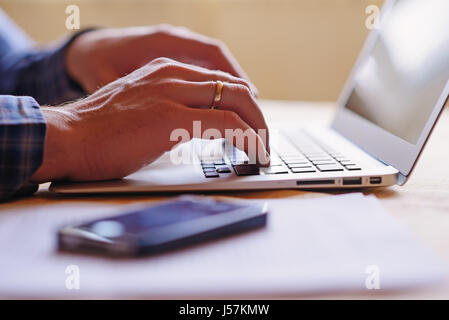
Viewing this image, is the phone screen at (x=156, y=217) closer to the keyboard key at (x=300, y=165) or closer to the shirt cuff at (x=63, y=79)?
the keyboard key at (x=300, y=165)

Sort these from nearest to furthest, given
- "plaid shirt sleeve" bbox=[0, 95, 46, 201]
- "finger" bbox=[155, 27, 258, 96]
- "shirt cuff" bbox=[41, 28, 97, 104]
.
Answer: "plaid shirt sleeve" bbox=[0, 95, 46, 201] → "finger" bbox=[155, 27, 258, 96] → "shirt cuff" bbox=[41, 28, 97, 104]

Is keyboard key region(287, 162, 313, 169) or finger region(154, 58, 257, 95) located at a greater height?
finger region(154, 58, 257, 95)

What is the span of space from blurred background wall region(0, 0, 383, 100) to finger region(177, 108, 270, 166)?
4.62ft

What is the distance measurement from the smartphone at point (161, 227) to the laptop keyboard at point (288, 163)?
0.16 meters

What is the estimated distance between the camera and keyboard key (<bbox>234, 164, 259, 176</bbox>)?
1.85 ft

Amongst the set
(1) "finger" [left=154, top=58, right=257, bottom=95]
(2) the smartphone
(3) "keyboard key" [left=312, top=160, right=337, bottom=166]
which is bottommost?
(3) "keyboard key" [left=312, top=160, right=337, bottom=166]

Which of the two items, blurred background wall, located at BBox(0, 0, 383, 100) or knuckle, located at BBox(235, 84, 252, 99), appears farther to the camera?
blurred background wall, located at BBox(0, 0, 383, 100)

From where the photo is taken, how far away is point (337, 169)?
565 mm

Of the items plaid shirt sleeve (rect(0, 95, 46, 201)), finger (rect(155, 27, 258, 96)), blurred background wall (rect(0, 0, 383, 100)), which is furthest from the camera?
blurred background wall (rect(0, 0, 383, 100))

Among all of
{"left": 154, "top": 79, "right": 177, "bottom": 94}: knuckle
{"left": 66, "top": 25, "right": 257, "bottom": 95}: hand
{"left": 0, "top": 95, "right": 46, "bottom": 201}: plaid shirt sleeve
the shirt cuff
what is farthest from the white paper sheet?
the shirt cuff

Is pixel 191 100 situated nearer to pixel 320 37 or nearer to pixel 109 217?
pixel 109 217

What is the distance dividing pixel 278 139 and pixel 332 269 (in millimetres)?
468

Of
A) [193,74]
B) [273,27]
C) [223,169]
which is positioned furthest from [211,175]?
[273,27]

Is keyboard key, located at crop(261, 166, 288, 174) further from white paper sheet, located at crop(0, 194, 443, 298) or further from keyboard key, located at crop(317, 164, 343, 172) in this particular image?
white paper sheet, located at crop(0, 194, 443, 298)
